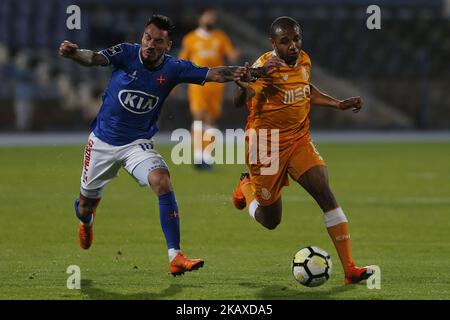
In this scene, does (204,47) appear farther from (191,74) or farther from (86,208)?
(191,74)

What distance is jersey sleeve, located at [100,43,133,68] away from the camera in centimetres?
834

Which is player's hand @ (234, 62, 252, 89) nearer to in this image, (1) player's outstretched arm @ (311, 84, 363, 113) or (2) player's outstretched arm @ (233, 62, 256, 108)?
(2) player's outstretched arm @ (233, 62, 256, 108)

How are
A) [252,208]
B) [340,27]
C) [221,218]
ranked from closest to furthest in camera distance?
[252,208]
[221,218]
[340,27]

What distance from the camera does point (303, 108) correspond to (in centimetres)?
855

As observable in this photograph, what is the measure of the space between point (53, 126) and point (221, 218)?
48.0 ft

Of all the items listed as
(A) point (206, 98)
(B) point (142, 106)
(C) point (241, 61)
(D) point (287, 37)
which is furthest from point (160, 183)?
(C) point (241, 61)

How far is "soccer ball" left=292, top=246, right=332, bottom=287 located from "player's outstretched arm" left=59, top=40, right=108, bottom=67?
2.11m

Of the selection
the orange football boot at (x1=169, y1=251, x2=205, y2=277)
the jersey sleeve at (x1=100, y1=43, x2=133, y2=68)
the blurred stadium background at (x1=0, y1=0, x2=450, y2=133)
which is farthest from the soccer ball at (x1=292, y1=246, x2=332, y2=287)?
the blurred stadium background at (x1=0, y1=0, x2=450, y2=133)

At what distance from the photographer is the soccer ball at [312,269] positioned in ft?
25.2

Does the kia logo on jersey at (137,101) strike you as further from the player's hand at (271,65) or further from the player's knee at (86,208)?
the player's knee at (86,208)
